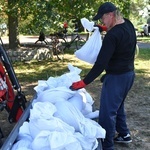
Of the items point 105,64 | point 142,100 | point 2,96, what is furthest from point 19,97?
point 142,100

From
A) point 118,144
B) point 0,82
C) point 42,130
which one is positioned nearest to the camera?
point 42,130

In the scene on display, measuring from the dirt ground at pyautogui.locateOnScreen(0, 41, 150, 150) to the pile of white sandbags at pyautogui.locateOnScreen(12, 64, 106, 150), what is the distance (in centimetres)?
117

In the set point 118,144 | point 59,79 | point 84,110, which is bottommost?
point 118,144

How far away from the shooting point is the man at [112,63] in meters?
3.29

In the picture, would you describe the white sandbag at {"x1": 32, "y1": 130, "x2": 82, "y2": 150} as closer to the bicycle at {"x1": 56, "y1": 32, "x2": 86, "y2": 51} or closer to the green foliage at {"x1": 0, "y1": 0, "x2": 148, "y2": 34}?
the green foliage at {"x1": 0, "y1": 0, "x2": 148, "y2": 34}

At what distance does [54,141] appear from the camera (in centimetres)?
252

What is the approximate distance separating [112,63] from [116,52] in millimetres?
168

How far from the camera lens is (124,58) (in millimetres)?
3504

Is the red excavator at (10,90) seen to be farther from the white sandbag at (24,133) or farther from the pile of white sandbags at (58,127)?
the white sandbag at (24,133)

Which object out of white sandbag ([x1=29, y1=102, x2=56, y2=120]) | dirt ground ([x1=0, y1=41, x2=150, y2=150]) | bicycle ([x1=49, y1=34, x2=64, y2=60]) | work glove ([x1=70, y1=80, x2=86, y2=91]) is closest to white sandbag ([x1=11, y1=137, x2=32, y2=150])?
white sandbag ([x1=29, y1=102, x2=56, y2=120])

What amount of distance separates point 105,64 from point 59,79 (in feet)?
3.25

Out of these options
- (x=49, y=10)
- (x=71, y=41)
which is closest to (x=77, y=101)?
(x=49, y=10)

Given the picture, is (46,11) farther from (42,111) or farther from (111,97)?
(42,111)

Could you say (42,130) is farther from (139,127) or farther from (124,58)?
(139,127)
